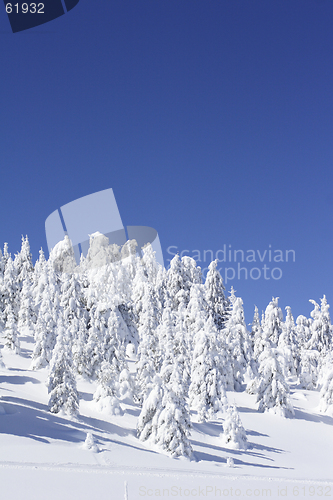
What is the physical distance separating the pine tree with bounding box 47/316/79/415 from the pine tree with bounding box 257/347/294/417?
18042 mm

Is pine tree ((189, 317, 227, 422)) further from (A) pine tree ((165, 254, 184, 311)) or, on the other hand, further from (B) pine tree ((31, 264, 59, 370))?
(A) pine tree ((165, 254, 184, 311))

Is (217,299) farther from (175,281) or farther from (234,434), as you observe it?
(234,434)

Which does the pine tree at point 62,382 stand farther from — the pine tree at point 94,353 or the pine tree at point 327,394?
the pine tree at point 327,394

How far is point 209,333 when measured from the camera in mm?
33406

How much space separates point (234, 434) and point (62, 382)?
1218cm

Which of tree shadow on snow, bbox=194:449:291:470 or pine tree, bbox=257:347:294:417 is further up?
pine tree, bbox=257:347:294:417

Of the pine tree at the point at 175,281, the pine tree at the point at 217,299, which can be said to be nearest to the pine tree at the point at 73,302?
the pine tree at the point at 175,281

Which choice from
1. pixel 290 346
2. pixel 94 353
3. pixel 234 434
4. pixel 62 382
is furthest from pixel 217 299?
pixel 62 382

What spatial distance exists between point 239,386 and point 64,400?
75.7 ft

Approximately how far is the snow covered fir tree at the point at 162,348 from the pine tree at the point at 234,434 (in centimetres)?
7

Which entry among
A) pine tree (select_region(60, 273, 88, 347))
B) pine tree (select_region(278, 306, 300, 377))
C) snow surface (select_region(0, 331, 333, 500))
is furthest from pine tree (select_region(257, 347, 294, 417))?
pine tree (select_region(60, 273, 88, 347))

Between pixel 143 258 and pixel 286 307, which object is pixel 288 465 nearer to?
pixel 286 307

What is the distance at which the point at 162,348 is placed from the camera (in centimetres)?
3372

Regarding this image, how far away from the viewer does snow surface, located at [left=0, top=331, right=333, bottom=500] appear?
12.8 meters
